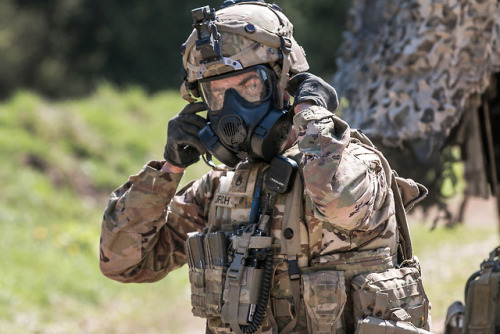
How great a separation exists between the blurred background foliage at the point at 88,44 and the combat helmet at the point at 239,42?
2104 centimetres

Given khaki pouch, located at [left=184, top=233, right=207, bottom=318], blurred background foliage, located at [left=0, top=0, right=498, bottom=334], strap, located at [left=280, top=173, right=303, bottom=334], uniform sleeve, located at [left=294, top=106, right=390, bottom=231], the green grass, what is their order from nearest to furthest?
uniform sleeve, located at [left=294, top=106, right=390, bottom=231], strap, located at [left=280, top=173, right=303, bottom=334], khaki pouch, located at [left=184, top=233, right=207, bottom=318], the green grass, blurred background foliage, located at [left=0, top=0, right=498, bottom=334]

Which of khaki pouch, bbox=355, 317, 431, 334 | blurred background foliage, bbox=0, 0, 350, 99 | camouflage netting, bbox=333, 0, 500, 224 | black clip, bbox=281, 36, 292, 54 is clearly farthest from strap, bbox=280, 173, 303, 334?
blurred background foliage, bbox=0, 0, 350, 99

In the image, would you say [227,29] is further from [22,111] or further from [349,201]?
[22,111]

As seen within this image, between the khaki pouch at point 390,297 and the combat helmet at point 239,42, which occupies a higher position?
the combat helmet at point 239,42

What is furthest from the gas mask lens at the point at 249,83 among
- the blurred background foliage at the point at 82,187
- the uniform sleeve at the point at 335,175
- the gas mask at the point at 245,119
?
the blurred background foliage at the point at 82,187

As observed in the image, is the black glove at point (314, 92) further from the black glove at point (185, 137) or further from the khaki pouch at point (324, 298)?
the khaki pouch at point (324, 298)

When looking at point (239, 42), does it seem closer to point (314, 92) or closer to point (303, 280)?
point (314, 92)

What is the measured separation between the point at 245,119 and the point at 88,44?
25.0m

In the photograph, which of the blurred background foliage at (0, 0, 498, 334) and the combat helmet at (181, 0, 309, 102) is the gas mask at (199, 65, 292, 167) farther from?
the blurred background foliage at (0, 0, 498, 334)

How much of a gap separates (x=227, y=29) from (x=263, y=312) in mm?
1343

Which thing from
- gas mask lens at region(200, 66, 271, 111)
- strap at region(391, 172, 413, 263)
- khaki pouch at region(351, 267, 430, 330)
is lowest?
khaki pouch at region(351, 267, 430, 330)

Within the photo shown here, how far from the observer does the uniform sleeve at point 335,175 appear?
301 centimetres

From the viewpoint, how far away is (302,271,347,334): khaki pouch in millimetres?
3172

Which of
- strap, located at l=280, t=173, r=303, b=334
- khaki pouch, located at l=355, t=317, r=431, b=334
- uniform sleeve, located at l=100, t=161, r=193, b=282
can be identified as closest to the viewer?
khaki pouch, located at l=355, t=317, r=431, b=334
